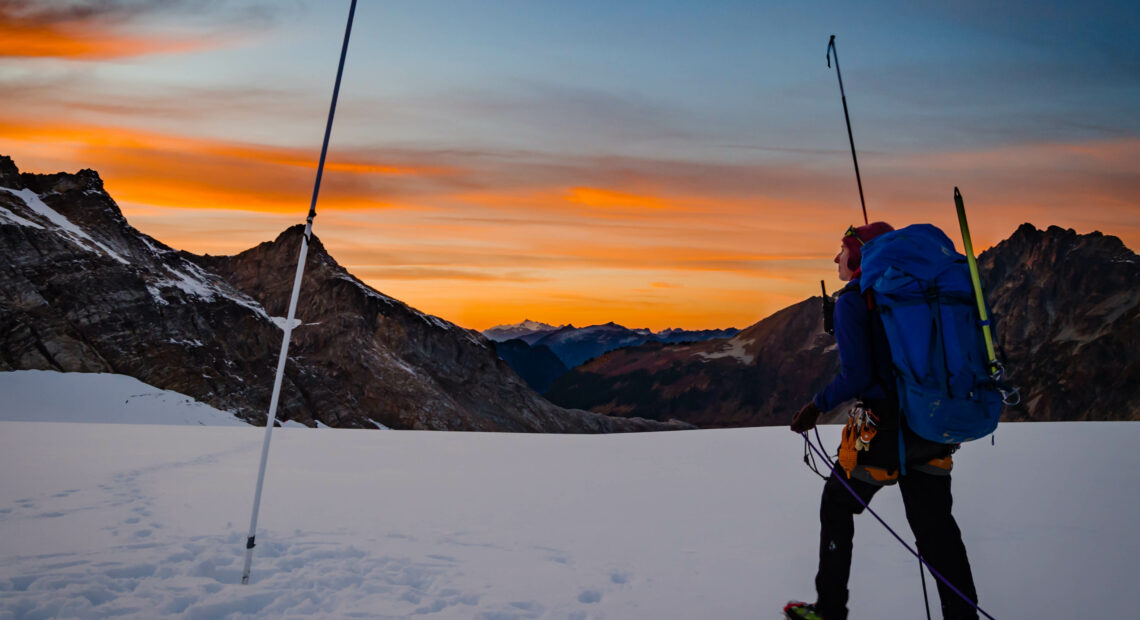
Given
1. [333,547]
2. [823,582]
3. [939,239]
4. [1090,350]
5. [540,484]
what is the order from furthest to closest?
[1090,350] → [540,484] → [333,547] → [823,582] → [939,239]

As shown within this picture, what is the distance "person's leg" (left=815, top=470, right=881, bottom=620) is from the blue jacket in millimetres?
610

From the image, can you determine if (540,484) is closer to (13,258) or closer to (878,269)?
(878,269)

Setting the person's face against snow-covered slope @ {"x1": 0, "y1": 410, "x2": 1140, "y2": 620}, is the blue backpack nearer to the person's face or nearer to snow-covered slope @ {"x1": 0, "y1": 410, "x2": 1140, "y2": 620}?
the person's face

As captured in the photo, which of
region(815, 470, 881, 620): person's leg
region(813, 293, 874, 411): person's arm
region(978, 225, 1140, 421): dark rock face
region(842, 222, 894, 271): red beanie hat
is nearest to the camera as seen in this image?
region(813, 293, 874, 411): person's arm

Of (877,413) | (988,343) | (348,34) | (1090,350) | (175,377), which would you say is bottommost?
(175,377)

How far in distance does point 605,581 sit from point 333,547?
7.67ft

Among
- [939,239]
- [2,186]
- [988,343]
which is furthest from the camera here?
[2,186]

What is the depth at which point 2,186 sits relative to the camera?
377 feet

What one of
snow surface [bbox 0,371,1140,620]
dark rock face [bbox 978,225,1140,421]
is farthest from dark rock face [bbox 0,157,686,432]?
snow surface [bbox 0,371,1140,620]

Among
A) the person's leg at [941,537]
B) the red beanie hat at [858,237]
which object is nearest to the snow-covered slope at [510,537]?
the person's leg at [941,537]

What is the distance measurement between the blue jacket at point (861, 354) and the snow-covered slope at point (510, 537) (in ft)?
5.98

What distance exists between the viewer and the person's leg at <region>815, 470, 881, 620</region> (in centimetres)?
471

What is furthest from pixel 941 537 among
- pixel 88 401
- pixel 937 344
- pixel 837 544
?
pixel 88 401

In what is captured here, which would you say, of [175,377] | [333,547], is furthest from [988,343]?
[175,377]
